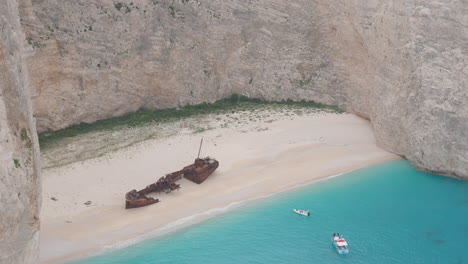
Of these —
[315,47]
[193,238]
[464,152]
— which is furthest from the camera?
[315,47]

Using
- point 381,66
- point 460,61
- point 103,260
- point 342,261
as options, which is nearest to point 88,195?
point 103,260

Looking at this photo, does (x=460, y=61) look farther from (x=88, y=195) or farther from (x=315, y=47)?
(x=88, y=195)

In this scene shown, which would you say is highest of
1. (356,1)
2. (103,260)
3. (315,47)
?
(356,1)

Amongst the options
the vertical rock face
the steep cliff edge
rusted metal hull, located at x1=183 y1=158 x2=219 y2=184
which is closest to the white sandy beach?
rusted metal hull, located at x1=183 y1=158 x2=219 y2=184

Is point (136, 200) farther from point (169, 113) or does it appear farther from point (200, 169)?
point (169, 113)

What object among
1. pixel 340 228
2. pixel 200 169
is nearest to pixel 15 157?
pixel 200 169

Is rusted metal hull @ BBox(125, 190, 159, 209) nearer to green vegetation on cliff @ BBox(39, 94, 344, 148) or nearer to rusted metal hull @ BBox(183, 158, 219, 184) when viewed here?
rusted metal hull @ BBox(183, 158, 219, 184)

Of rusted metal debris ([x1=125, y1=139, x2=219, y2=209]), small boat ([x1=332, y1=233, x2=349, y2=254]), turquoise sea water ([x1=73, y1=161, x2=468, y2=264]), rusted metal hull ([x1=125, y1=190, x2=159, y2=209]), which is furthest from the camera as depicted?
rusted metal debris ([x1=125, y1=139, x2=219, y2=209])
